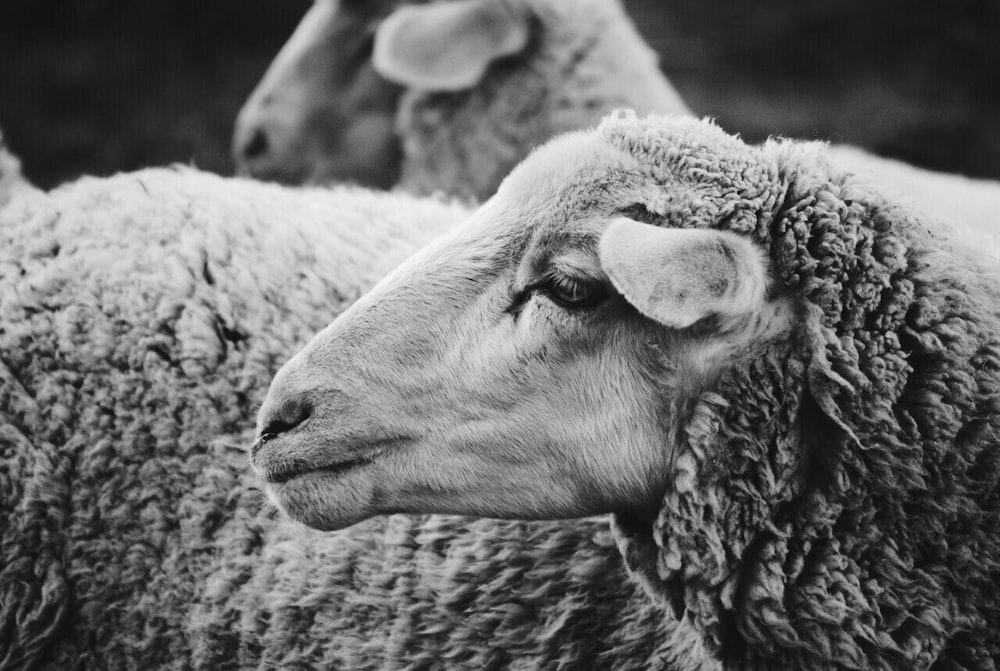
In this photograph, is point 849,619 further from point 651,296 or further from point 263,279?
point 263,279

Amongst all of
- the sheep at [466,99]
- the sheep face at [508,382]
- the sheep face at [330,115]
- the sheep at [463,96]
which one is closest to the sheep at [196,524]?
the sheep face at [508,382]

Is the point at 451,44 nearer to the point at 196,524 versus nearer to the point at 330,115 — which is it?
the point at 330,115

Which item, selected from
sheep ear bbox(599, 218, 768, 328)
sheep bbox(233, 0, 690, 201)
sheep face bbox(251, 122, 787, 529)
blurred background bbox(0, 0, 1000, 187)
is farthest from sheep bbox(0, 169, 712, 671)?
blurred background bbox(0, 0, 1000, 187)

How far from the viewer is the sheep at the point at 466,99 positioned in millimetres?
4633

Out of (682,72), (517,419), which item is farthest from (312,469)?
(682,72)

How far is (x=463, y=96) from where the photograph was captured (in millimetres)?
4906

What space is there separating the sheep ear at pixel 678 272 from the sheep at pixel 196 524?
69 centimetres

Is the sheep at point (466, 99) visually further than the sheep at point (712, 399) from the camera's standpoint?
Yes

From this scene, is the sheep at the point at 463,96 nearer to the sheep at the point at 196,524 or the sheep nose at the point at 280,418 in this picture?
the sheep at the point at 196,524

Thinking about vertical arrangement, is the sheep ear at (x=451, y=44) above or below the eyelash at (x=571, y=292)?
above

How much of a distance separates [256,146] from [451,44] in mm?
1291

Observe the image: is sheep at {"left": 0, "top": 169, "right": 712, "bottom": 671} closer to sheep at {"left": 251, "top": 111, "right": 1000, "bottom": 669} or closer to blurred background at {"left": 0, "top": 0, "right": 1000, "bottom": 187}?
sheep at {"left": 251, "top": 111, "right": 1000, "bottom": 669}

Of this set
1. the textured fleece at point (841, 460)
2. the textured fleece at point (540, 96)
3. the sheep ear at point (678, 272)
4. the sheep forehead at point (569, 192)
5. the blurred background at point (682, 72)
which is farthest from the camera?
the blurred background at point (682, 72)

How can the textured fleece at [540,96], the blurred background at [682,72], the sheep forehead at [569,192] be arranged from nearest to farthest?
the sheep forehead at [569,192]
the textured fleece at [540,96]
the blurred background at [682,72]
